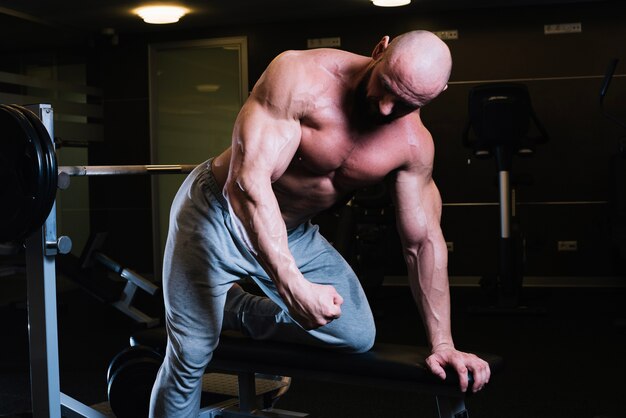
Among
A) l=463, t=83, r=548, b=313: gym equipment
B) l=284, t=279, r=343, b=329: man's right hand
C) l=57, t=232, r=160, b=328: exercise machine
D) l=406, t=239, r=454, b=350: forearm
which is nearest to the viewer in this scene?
l=284, t=279, r=343, b=329: man's right hand

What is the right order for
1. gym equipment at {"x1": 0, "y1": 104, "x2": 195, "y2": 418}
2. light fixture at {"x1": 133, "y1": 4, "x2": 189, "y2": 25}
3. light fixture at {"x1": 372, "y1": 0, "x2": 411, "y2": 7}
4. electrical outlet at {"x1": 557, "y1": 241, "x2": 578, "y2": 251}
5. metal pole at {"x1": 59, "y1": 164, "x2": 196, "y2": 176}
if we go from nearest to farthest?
gym equipment at {"x1": 0, "y1": 104, "x2": 195, "y2": 418} → metal pole at {"x1": 59, "y1": 164, "x2": 196, "y2": 176} → light fixture at {"x1": 372, "y1": 0, "x2": 411, "y2": 7} → light fixture at {"x1": 133, "y1": 4, "x2": 189, "y2": 25} → electrical outlet at {"x1": 557, "y1": 241, "x2": 578, "y2": 251}

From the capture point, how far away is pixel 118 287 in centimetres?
475

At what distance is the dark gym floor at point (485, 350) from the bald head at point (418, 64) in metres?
1.18

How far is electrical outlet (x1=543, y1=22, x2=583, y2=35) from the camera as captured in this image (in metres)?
6.23

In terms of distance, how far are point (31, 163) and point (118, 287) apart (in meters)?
2.81

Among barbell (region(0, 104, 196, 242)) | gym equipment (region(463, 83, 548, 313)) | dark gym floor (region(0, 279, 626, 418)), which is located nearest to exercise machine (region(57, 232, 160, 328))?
dark gym floor (region(0, 279, 626, 418))

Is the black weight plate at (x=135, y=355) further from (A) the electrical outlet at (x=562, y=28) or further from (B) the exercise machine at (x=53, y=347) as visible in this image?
(A) the electrical outlet at (x=562, y=28)

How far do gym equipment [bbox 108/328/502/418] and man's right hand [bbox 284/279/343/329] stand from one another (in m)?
0.35

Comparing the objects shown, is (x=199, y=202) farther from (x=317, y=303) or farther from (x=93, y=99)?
(x=93, y=99)

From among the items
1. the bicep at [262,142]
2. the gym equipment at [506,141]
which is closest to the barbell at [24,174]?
the bicep at [262,142]

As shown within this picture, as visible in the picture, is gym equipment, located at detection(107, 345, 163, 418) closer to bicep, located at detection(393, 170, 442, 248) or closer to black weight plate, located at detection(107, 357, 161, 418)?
black weight plate, located at detection(107, 357, 161, 418)

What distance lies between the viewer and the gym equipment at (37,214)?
2029mm

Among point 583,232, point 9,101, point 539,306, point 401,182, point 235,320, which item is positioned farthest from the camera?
point 583,232

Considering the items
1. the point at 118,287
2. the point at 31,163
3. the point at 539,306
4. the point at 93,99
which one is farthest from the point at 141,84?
the point at 31,163
